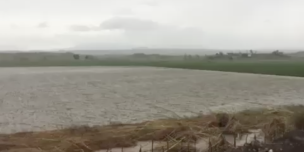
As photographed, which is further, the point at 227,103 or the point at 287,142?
the point at 227,103

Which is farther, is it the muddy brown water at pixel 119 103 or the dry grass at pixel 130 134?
the muddy brown water at pixel 119 103

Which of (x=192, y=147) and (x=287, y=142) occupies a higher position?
(x=287, y=142)

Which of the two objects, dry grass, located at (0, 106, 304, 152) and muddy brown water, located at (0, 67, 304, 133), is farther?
muddy brown water, located at (0, 67, 304, 133)

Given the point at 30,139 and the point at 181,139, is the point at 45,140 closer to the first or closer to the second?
the point at 30,139

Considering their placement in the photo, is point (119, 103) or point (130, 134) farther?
point (119, 103)

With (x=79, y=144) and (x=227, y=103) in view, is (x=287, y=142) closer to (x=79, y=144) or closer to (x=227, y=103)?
(x=79, y=144)

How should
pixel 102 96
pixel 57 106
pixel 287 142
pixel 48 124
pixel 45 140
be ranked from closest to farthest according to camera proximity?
pixel 287 142, pixel 45 140, pixel 48 124, pixel 57 106, pixel 102 96

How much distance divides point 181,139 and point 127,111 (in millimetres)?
8330

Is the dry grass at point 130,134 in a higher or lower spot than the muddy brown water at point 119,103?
higher

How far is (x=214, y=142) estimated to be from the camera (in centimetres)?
1007

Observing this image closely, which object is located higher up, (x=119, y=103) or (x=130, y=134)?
(x=130, y=134)

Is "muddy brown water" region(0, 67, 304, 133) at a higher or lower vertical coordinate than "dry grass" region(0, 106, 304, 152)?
lower

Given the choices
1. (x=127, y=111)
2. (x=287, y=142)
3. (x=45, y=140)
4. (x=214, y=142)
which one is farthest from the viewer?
(x=127, y=111)

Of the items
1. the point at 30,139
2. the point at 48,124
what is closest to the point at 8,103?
the point at 48,124
